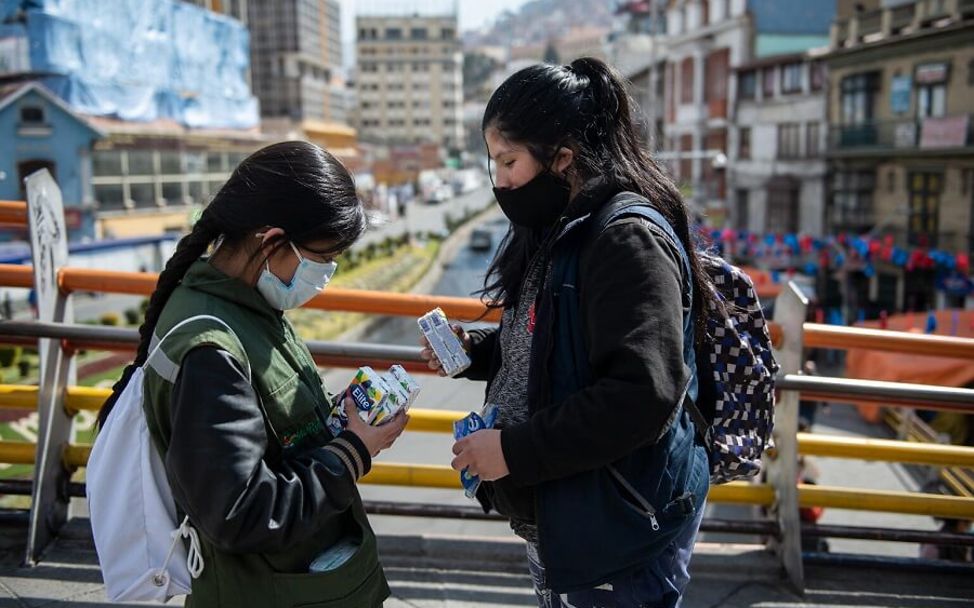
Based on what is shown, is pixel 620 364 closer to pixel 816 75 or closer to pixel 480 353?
pixel 480 353

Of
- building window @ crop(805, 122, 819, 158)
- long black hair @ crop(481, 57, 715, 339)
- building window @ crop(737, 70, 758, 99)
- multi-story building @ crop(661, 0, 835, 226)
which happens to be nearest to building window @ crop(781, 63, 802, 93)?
building window @ crop(805, 122, 819, 158)

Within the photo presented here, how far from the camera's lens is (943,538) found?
3.03 metres

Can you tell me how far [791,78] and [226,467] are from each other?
3348cm

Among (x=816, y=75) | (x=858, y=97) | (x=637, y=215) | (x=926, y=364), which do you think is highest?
(x=816, y=75)

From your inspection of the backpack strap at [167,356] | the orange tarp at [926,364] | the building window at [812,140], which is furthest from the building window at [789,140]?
the backpack strap at [167,356]

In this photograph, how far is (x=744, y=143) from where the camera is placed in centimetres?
3584

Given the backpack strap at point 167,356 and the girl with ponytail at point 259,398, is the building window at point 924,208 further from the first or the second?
the backpack strap at point 167,356

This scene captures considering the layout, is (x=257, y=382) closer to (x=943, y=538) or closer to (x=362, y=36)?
(x=943, y=538)

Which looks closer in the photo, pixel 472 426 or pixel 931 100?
pixel 472 426

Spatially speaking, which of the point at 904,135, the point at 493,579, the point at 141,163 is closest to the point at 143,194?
the point at 141,163

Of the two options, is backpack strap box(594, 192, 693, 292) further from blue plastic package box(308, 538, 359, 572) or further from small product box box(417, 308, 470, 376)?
blue plastic package box(308, 538, 359, 572)

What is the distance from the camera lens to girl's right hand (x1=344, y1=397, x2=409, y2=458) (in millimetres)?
1696

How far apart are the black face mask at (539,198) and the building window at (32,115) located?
15.9 meters

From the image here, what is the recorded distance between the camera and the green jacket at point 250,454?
1474mm
